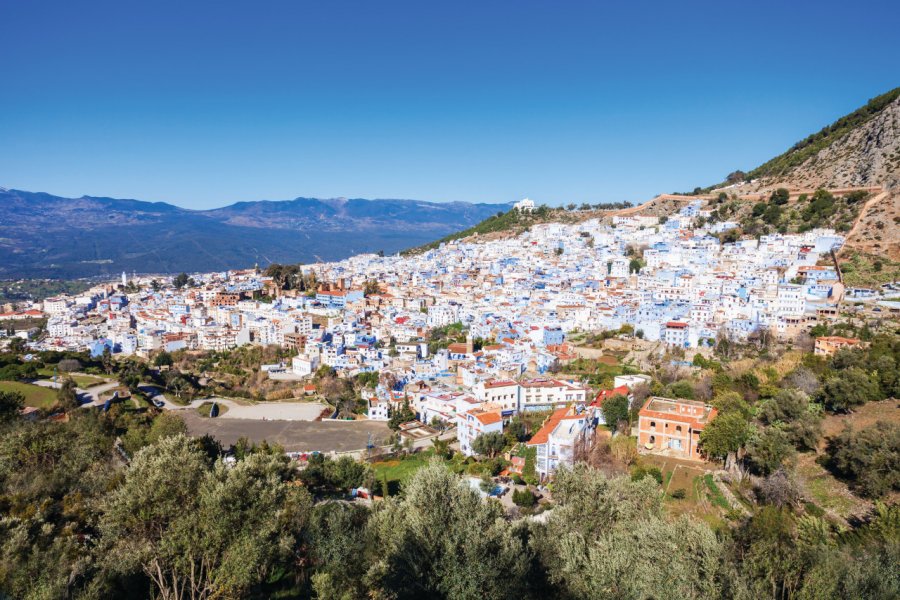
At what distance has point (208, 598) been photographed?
683 centimetres

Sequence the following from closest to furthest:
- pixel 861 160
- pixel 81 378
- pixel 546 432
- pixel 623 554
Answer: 1. pixel 623 554
2. pixel 546 432
3. pixel 81 378
4. pixel 861 160

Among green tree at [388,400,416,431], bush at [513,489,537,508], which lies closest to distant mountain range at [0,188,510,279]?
green tree at [388,400,416,431]

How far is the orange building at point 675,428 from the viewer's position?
14.8 m

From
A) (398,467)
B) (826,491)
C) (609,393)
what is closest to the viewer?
(826,491)

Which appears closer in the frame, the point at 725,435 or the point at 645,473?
the point at 645,473

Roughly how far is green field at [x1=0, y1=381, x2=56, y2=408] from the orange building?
22.6 metres

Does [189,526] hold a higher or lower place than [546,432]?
higher

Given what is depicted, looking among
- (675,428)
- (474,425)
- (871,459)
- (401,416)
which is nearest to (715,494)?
(675,428)

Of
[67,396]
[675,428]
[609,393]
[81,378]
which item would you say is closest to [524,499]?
[675,428]

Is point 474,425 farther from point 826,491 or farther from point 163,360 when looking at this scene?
point 163,360

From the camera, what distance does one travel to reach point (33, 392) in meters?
23.7

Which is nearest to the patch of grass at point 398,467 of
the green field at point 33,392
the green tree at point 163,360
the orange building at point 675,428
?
the orange building at point 675,428

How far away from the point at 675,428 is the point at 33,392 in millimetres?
25574

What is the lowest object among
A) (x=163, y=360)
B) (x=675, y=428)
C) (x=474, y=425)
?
(x=163, y=360)
